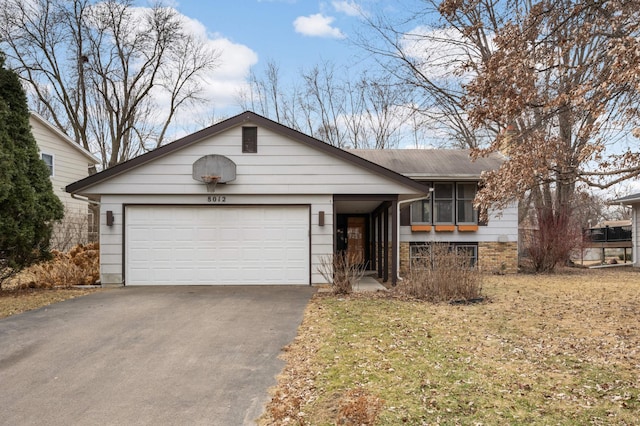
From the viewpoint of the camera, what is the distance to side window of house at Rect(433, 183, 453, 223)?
16609 mm

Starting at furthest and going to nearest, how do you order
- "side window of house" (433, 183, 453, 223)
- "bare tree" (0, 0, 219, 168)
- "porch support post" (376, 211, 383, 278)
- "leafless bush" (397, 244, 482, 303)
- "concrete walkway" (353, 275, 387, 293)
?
"bare tree" (0, 0, 219, 168), "side window of house" (433, 183, 453, 223), "porch support post" (376, 211, 383, 278), "concrete walkway" (353, 275, 387, 293), "leafless bush" (397, 244, 482, 303)

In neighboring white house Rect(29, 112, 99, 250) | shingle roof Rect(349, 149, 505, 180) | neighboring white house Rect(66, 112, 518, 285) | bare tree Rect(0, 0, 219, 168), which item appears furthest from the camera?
bare tree Rect(0, 0, 219, 168)

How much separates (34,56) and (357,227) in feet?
63.6

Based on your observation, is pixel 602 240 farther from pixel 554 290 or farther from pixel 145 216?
pixel 145 216

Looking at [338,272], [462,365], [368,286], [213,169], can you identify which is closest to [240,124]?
[213,169]

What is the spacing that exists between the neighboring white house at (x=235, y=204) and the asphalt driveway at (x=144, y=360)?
197cm

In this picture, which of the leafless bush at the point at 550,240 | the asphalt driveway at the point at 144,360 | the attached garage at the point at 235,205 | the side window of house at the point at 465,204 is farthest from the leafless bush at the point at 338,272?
the leafless bush at the point at 550,240

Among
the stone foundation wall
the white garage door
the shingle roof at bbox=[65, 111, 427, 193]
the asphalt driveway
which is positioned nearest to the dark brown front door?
the stone foundation wall

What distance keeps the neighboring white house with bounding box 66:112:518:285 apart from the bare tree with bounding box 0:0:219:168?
16.0 m

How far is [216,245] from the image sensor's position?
1148 cm

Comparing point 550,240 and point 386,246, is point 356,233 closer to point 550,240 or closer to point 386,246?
point 386,246

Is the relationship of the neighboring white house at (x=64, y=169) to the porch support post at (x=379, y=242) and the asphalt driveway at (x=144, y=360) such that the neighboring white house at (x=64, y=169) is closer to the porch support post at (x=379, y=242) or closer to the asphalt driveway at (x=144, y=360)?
the asphalt driveway at (x=144, y=360)

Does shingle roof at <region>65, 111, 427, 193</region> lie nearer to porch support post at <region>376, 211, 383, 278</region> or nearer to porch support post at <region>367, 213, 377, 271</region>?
porch support post at <region>376, 211, 383, 278</region>

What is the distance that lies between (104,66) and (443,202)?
66.1 ft
